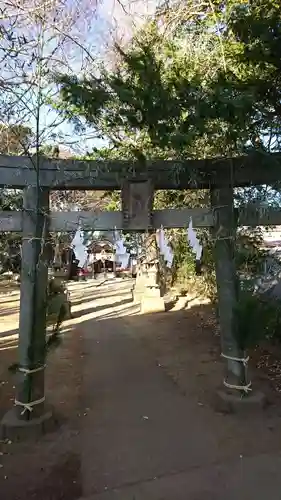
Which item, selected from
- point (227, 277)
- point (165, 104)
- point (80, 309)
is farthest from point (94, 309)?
point (165, 104)

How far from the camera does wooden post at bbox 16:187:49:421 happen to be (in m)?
3.96

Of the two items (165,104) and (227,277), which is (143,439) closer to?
(227,277)

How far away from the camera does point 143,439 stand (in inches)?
149

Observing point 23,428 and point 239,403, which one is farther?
point 239,403

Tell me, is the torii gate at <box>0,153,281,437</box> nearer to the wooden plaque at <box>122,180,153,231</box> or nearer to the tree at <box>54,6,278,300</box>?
the wooden plaque at <box>122,180,153,231</box>

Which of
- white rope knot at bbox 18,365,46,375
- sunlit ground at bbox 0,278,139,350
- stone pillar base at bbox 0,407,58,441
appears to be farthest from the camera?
sunlit ground at bbox 0,278,139,350

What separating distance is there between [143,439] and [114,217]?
1.99 metres

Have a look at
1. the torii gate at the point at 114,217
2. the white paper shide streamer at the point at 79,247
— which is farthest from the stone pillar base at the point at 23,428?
the white paper shide streamer at the point at 79,247

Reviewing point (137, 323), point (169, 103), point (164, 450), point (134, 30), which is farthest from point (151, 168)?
point (137, 323)

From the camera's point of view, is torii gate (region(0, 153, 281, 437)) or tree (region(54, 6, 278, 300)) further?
torii gate (region(0, 153, 281, 437))

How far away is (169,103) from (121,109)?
1.31 ft

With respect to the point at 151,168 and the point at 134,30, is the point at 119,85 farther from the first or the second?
the point at 134,30

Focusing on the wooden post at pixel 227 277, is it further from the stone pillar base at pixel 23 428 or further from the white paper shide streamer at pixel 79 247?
the stone pillar base at pixel 23 428

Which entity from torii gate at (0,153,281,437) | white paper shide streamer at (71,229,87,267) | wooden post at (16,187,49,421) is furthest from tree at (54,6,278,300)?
wooden post at (16,187,49,421)
